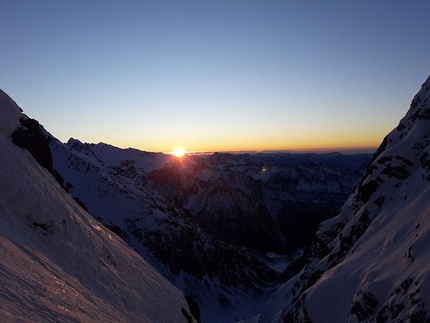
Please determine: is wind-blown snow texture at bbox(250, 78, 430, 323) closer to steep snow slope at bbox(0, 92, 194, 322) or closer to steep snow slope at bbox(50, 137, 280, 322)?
steep snow slope at bbox(0, 92, 194, 322)

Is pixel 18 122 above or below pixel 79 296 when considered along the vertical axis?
above

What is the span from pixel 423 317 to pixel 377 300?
5.83 metres

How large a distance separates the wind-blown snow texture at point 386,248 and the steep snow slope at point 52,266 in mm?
16628

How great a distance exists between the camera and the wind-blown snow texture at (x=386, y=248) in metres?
24.7

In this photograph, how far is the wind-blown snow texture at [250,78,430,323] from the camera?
24656mm

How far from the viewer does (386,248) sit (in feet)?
107

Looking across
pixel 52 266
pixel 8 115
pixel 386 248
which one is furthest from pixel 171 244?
pixel 52 266

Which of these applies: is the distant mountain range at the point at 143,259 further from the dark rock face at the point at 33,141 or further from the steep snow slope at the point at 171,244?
the steep snow slope at the point at 171,244

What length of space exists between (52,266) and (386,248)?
31217 mm

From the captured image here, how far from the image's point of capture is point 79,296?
15969mm

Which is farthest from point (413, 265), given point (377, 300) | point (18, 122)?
point (18, 122)

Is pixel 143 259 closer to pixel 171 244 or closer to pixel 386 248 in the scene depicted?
pixel 386 248

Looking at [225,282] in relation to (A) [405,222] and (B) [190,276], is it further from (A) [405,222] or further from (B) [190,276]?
(A) [405,222]

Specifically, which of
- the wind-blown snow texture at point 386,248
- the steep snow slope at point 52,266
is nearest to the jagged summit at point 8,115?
the steep snow slope at point 52,266
